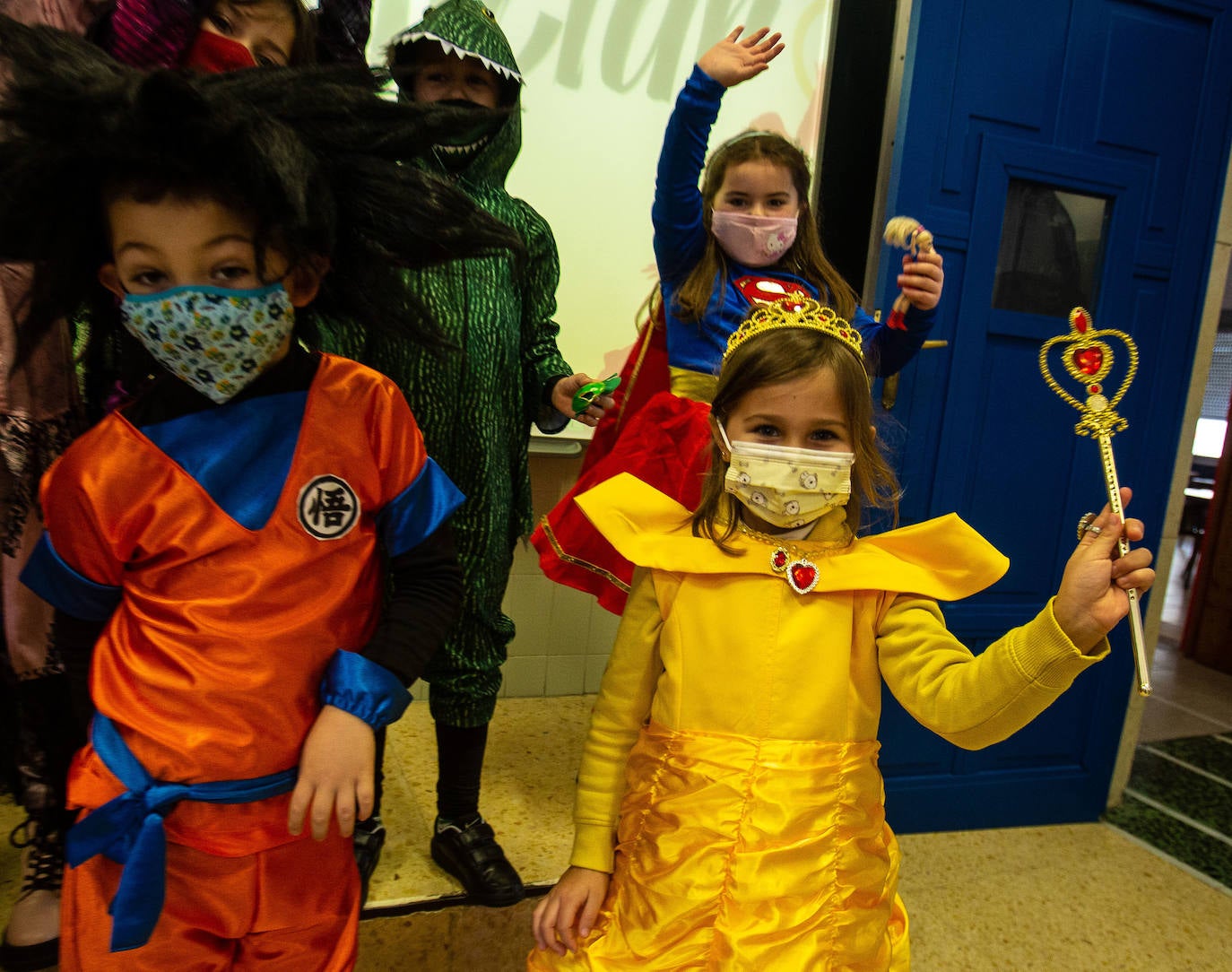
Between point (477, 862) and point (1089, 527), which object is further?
point (477, 862)

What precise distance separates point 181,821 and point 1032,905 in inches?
74.0

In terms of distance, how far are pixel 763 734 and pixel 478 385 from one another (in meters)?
0.81

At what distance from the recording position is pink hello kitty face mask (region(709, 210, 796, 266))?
60.3 inches

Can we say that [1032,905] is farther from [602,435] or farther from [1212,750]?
[1212,750]

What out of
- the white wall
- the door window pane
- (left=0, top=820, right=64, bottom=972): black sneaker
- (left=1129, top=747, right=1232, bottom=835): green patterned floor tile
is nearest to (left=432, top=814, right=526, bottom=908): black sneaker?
(left=0, top=820, right=64, bottom=972): black sneaker

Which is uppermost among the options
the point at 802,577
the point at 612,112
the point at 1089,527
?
the point at 612,112

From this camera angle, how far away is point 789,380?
107 centimetres

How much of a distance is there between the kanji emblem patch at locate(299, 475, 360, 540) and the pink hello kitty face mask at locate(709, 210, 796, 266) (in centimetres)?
96

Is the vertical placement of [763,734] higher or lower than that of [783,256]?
lower

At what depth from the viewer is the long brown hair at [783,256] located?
1.56 m

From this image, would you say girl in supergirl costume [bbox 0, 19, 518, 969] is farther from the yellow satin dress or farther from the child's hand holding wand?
the child's hand holding wand

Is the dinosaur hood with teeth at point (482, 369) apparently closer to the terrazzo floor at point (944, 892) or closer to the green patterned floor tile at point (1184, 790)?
the terrazzo floor at point (944, 892)

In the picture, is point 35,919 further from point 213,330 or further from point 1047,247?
point 1047,247

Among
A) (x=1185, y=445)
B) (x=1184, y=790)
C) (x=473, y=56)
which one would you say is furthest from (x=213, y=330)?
(x=1184, y=790)
